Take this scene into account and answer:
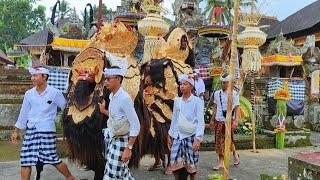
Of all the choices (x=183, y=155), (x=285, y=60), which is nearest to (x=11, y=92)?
(x=183, y=155)

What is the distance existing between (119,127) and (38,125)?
1.30 meters

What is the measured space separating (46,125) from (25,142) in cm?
30

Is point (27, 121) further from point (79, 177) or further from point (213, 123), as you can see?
point (213, 123)

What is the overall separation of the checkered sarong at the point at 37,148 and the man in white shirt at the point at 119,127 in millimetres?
1105

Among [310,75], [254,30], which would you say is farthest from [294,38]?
[254,30]

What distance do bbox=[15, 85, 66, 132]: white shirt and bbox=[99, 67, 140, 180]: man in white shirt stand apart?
115 centimetres

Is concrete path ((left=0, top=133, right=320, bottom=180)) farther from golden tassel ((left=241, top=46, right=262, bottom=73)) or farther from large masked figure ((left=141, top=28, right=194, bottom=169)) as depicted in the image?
golden tassel ((left=241, top=46, right=262, bottom=73))

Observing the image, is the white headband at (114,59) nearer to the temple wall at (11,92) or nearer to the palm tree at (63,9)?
the temple wall at (11,92)

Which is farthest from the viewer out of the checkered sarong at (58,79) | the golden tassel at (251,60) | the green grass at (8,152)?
the checkered sarong at (58,79)

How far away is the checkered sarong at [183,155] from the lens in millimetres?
4578

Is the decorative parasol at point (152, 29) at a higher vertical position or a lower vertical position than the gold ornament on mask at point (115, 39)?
higher

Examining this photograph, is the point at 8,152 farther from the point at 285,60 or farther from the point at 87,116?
A: the point at 285,60

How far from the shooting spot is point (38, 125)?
4582mm

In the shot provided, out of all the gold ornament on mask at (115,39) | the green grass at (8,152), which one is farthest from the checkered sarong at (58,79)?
the gold ornament on mask at (115,39)
